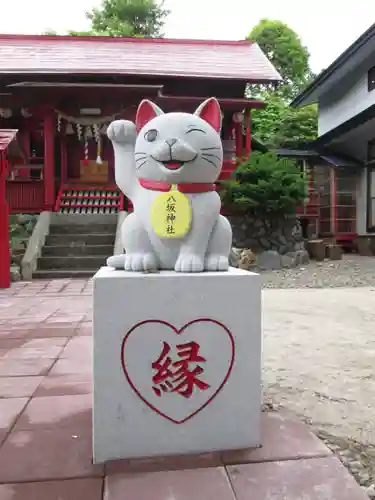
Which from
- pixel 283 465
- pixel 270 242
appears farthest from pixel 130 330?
pixel 270 242

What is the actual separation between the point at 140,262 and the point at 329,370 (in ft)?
6.12

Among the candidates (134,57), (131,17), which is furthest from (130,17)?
(134,57)

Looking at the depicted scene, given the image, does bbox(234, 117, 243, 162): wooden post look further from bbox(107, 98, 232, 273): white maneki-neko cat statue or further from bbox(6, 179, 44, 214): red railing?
bbox(107, 98, 232, 273): white maneki-neko cat statue

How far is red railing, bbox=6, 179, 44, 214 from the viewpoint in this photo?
969 centimetres

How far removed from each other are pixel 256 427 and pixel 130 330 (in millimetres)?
700

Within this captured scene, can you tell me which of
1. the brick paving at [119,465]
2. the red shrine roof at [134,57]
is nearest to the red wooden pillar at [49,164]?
the red shrine roof at [134,57]

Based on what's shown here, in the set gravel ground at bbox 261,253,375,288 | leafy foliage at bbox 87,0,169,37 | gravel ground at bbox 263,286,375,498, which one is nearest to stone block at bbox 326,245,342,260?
gravel ground at bbox 261,253,375,288

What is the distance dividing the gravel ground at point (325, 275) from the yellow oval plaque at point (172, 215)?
576cm

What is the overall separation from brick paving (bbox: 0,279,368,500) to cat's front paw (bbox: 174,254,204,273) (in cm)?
78

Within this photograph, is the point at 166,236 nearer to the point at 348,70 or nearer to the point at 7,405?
the point at 7,405

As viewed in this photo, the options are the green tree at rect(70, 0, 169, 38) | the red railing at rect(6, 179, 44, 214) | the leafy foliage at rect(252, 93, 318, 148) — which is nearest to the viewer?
the red railing at rect(6, 179, 44, 214)

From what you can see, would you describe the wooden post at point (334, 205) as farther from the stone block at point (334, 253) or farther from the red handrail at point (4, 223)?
the red handrail at point (4, 223)

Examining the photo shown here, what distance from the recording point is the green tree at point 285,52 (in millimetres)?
23734

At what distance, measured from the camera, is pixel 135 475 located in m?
1.74
